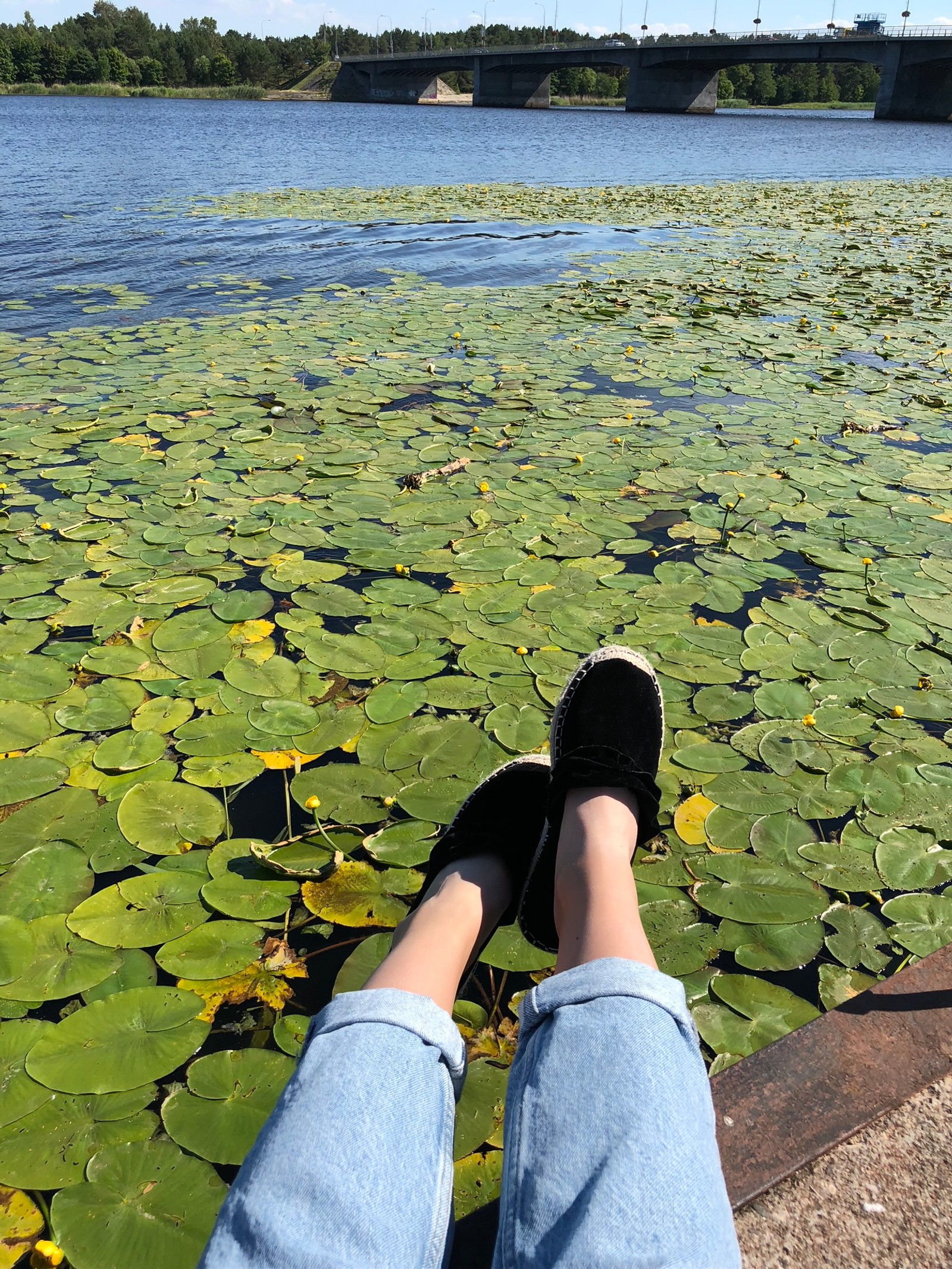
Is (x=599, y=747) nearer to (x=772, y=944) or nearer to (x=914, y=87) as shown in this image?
(x=772, y=944)

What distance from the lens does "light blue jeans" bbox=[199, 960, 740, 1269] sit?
1.94ft

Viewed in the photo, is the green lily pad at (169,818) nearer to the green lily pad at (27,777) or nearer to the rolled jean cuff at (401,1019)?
the green lily pad at (27,777)

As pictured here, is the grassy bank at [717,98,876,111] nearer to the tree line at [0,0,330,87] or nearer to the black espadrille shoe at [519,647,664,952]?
the tree line at [0,0,330,87]

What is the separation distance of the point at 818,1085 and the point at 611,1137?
28 cm

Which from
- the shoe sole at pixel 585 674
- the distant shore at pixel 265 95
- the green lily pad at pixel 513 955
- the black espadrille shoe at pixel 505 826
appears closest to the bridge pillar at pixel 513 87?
the distant shore at pixel 265 95

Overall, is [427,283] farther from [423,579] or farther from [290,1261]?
[290,1261]

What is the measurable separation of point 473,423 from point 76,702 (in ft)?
6.31

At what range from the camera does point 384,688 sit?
1.65 m

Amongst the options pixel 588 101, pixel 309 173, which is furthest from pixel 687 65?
pixel 309 173

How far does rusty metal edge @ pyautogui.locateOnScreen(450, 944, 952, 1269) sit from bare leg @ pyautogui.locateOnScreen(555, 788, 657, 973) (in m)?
0.15

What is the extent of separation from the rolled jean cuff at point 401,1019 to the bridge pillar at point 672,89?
44218mm

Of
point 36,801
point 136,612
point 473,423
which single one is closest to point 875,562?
point 473,423

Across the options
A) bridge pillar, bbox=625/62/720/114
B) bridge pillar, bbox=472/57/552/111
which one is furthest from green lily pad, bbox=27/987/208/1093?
bridge pillar, bbox=472/57/552/111

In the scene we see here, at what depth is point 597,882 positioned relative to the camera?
40.2 inches
